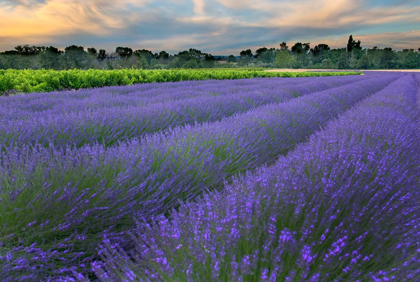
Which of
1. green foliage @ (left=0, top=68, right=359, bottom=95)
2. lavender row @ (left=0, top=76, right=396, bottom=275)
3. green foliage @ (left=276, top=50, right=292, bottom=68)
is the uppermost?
green foliage @ (left=276, top=50, right=292, bottom=68)

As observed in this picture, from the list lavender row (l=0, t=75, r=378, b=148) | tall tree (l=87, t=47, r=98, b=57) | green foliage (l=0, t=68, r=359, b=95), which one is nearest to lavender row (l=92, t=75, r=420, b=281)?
lavender row (l=0, t=75, r=378, b=148)

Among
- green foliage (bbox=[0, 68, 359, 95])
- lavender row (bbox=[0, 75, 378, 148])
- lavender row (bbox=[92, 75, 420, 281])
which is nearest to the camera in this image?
lavender row (bbox=[92, 75, 420, 281])

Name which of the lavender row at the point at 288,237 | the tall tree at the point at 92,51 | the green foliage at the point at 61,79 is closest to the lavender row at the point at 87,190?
the lavender row at the point at 288,237

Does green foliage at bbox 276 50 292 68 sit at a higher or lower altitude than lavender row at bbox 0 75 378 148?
higher

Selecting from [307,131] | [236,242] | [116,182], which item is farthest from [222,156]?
[307,131]

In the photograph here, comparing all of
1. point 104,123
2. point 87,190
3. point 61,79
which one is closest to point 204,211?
point 87,190

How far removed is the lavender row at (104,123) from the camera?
103 inches

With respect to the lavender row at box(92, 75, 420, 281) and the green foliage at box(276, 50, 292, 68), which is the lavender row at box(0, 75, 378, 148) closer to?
the lavender row at box(92, 75, 420, 281)

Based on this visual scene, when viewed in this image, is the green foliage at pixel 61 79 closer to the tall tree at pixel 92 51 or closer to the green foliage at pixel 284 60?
the tall tree at pixel 92 51

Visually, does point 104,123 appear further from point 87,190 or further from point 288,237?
point 288,237

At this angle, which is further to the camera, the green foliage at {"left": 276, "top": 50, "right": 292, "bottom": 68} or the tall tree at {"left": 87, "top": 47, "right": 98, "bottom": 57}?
the green foliage at {"left": 276, "top": 50, "right": 292, "bottom": 68}

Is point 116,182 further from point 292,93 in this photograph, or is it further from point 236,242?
point 292,93

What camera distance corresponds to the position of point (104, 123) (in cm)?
318

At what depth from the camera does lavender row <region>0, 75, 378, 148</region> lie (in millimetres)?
2625
